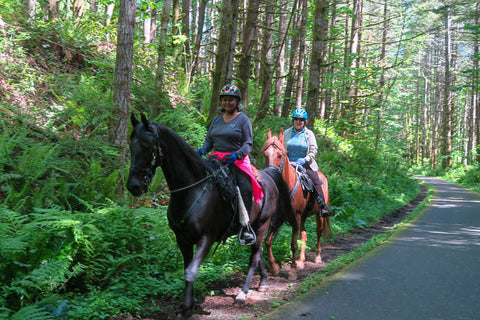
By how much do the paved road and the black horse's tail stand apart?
54.9 inches

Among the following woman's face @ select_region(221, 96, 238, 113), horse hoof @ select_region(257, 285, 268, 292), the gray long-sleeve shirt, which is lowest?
horse hoof @ select_region(257, 285, 268, 292)

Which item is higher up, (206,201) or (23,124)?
(23,124)

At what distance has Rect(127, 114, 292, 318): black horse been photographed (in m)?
4.17

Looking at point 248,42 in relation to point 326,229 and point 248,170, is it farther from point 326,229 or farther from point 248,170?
point 248,170

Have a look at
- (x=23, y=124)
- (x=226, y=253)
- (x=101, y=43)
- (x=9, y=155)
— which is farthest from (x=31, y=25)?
(x=226, y=253)

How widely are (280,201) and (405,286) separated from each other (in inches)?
97.9

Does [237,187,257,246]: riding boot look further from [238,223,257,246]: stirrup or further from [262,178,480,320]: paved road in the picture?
[262,178,480,320]: paved road

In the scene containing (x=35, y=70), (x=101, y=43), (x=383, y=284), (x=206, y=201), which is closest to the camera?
(x=206, y=201)

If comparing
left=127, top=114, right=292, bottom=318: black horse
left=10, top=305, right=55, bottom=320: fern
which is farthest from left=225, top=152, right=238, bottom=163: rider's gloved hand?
left=10, top=305, right=55, bottom=320: fern

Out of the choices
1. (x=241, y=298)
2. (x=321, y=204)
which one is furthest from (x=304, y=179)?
(x=241, y=298)

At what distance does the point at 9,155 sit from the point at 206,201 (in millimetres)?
4180

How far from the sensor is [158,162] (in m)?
4.36

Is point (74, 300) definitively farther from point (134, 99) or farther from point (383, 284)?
point (134, 99)

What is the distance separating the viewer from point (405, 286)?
234 inches
